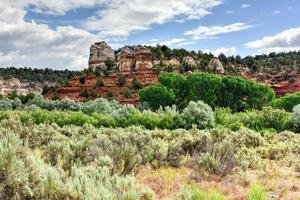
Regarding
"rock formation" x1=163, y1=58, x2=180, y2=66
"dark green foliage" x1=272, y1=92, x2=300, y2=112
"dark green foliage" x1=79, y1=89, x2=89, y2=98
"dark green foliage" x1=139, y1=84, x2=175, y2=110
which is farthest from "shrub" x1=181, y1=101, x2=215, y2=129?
"rock formation" x1=163, y1=58, x2=180, y2=66

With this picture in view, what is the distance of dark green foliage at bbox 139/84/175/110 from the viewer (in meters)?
61.4

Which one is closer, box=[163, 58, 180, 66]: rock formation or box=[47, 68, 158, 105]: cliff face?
box=[47, 68, 158, 105]: cliff face

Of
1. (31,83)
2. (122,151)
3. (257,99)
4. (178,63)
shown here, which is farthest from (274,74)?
(122,151)

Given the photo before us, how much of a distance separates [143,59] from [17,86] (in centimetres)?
4372

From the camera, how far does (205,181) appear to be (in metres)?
9.77

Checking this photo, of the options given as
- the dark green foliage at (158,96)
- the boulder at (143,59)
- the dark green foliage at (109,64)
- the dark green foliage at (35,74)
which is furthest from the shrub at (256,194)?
the dark green foliage at (35,74)

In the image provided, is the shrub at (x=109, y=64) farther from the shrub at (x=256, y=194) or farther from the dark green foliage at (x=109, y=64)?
the shrub at (x=256, y=194)

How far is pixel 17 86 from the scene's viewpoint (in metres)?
132

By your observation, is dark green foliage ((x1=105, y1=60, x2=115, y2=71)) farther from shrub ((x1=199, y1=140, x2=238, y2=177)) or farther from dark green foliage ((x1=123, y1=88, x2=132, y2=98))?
shrub ((x1=199, y1=140, x2=238, y2=177))

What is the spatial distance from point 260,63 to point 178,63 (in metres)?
36.0

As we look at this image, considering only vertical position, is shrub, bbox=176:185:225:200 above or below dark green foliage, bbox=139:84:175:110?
above

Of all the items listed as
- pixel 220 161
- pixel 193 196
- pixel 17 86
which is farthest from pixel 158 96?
pixel 17 86

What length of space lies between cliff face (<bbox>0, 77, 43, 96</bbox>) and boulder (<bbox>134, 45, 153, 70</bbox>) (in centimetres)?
3538

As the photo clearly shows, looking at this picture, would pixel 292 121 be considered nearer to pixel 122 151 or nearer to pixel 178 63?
pixel 122 151
